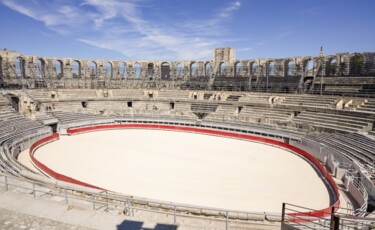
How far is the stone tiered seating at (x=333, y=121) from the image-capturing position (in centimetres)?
2280

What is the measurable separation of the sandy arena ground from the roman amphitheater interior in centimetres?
115

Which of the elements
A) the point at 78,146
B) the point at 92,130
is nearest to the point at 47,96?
the point at 92,130

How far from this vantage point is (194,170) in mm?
17359

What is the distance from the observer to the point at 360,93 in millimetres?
29609

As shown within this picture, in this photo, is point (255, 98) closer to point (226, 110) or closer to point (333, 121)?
point (226, 110)

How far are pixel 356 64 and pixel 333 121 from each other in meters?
12.7

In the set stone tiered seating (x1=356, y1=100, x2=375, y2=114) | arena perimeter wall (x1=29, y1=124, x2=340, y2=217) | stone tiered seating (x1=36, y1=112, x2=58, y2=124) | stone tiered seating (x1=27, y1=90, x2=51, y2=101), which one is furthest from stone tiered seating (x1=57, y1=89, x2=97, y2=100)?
stone tiered seating (x1=356, y1=100, x2=375, y2=114)

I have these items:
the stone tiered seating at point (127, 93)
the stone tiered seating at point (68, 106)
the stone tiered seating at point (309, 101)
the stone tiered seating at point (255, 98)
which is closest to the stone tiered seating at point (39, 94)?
the stone tiered seating at point (68, 106)

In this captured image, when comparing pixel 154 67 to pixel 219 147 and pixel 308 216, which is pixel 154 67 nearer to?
pixel 219 147

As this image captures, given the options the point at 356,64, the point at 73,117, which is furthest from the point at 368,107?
the point at 73,117

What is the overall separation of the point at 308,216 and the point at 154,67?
139 ft

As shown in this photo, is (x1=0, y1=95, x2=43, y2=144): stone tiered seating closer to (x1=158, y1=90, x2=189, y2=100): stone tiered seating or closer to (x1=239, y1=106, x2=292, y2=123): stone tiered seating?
(x1=158, y1=90, x2=189, y2=100): stone tiered seating

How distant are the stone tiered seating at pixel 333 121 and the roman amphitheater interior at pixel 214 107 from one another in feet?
0.29

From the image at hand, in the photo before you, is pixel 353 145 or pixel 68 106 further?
pixel 68 106
